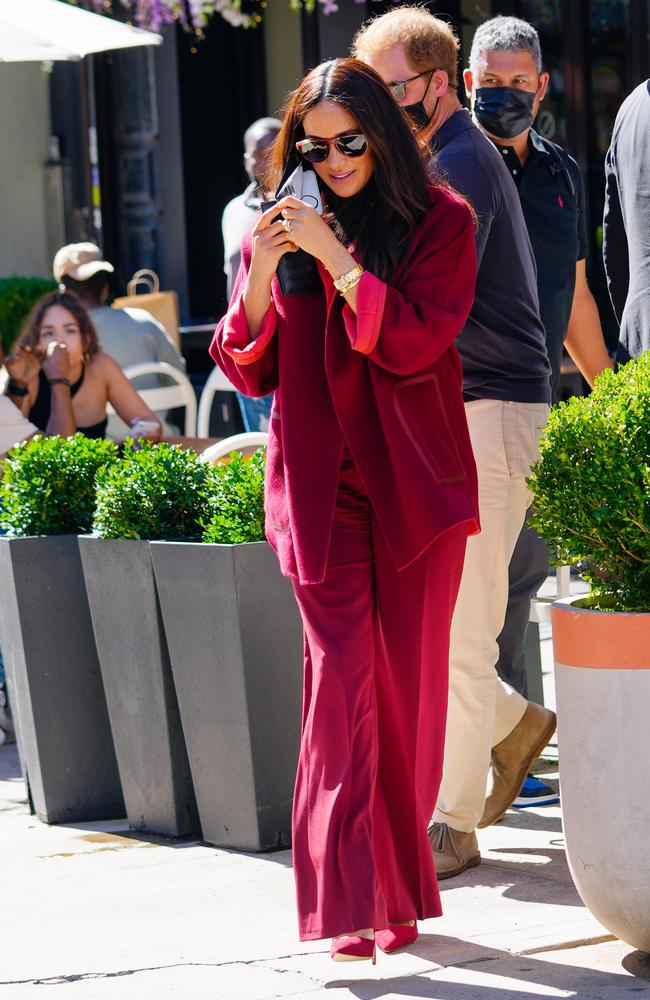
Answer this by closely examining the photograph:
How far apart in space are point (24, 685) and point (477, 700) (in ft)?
4.71

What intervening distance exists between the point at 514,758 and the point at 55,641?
137cm

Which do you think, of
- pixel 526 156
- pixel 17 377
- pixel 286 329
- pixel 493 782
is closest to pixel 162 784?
pixel 493 782

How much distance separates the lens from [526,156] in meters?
4.97

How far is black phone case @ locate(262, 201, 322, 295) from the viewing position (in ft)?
11.8

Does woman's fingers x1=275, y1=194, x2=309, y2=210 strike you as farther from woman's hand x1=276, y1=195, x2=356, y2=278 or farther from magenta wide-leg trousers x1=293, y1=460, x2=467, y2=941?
magenta wide-leg trousers x1=293, y1=460, x2=467, y2=941

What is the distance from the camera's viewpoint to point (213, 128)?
41.7 ft

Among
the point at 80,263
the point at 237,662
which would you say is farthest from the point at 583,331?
the point at 80,263

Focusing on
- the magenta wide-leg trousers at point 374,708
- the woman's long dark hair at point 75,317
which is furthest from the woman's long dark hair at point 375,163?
the woman's long dark hair at point 75,317

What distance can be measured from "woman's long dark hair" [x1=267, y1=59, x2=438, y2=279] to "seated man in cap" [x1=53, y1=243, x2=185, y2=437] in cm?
466

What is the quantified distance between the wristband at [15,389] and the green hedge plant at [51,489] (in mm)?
1868

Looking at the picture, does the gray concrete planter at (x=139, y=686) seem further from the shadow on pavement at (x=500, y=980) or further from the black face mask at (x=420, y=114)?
the black face mask at (x=420, y=114)

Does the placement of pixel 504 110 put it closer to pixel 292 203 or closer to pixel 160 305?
pixel 292 203

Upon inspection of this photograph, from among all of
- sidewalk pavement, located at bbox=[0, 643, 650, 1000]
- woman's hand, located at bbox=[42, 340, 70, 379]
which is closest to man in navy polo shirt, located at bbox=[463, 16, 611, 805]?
sidewalk pavement, located at bbox=[0, 643, 650, 1000]

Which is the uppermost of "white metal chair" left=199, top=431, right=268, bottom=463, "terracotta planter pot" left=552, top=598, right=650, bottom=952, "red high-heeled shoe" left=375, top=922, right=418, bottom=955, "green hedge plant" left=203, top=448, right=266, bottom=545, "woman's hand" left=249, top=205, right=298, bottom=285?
"woman's hand" left=249, top=205, right=298, bottom=285
